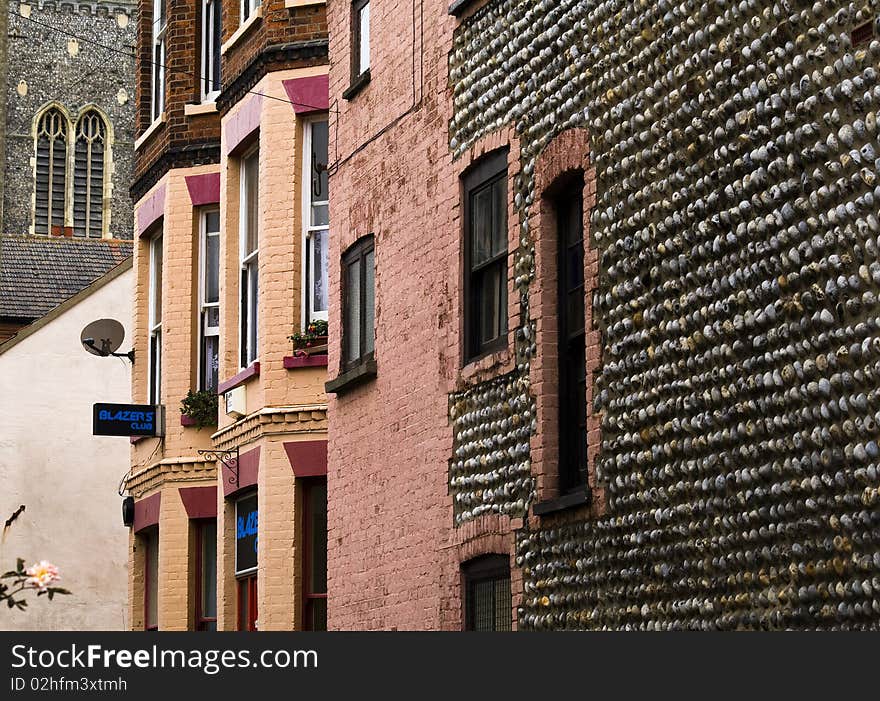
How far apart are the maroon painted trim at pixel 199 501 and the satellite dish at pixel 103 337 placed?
11.6 ft

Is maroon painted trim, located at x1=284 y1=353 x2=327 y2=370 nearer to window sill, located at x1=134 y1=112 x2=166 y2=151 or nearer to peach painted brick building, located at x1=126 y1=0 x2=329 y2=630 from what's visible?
peach painted brick building, located at x1=126 y1=0 x2=329 y2=630

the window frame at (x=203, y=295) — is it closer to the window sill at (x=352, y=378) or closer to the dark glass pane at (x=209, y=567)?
the dark glass pane at (x=209, y=567)

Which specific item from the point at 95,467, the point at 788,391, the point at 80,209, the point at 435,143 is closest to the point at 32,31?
the point at 80,209

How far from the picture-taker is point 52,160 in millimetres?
87188

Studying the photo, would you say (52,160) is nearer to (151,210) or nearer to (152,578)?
(151,210)

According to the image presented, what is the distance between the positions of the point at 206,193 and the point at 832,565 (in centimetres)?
1547

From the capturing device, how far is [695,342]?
13.0 metres

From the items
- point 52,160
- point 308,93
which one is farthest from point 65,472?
point 52,160

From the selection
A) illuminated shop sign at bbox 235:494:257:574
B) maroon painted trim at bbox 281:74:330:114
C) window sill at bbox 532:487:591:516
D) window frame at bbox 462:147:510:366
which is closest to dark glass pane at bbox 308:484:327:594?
illuminated shop sign at bbox 235:494:257:574

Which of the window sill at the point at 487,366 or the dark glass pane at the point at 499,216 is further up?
the dark glass pane at the point at 499,216

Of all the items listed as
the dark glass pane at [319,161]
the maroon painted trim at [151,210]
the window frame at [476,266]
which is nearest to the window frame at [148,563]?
the maroon painted trim at [151,210]

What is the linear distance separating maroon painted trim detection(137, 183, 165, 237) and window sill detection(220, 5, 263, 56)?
2696mm

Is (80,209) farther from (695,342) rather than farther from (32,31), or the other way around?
(695,342)

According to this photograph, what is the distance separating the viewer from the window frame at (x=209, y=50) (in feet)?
84.4
